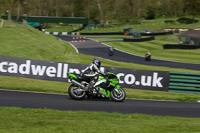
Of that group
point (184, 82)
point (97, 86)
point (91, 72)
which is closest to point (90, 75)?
point (91, 72)

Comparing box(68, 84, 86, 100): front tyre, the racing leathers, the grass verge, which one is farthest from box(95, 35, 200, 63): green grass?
box(68, 84, 86, 100): front tyre

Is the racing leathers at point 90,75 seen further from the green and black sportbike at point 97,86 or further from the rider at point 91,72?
the green and black sportbike at point 97,86

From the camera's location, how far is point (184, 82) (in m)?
18.1

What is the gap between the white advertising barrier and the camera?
18328 millimetres

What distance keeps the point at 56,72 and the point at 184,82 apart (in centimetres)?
821

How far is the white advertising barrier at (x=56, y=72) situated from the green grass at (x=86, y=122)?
749 cm

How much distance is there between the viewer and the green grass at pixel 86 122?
823 cm

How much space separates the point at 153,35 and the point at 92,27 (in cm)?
3208

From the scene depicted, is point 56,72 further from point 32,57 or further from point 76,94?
point 32,57

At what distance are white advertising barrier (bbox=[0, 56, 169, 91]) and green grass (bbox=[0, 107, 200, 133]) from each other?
7.49 metres

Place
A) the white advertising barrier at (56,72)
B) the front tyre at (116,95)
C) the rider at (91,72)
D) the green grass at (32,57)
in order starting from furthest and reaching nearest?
the white advertising barrier at (56,72), the green grass at (32,57), the front tyre at (116,95), the rider at (91,72)

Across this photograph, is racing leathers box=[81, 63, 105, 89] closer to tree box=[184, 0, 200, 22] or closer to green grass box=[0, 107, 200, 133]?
green grass box=[0, 107, 200, 133]

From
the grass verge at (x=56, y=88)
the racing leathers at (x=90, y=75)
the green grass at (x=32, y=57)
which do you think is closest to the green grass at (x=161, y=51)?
the green grass at (x=32, y=57)

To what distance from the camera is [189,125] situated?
969cm
